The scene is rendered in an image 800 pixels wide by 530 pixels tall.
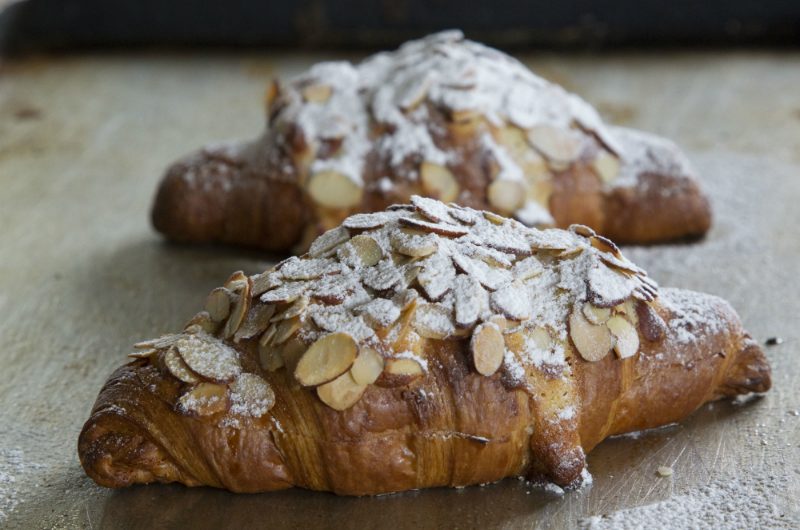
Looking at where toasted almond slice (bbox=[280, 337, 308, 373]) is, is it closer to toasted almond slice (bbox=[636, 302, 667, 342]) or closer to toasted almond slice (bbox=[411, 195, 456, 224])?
toasted almond slice (bbox=[411, 195, 456, 224])

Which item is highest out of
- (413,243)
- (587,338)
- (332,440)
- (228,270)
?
(413,243)

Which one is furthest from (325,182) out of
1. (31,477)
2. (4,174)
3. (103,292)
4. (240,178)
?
(4,174)

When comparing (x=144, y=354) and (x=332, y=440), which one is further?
(x=144, y=354)

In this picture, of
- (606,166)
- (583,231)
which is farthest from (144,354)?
(606,166)

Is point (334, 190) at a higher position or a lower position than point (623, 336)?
lower

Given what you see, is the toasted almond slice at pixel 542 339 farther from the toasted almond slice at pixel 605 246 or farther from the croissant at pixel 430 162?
the croissant at pixel 430 162

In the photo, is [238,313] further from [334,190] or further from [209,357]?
[334,190]

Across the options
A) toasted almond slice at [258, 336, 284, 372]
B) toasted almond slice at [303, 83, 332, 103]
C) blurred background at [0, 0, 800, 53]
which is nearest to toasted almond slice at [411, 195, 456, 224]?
toasted almond slice at [258, 336, 284, 372]

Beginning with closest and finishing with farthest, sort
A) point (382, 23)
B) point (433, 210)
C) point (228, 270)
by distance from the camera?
point (433, 210)
point (228, 270)
point (382, 23)
